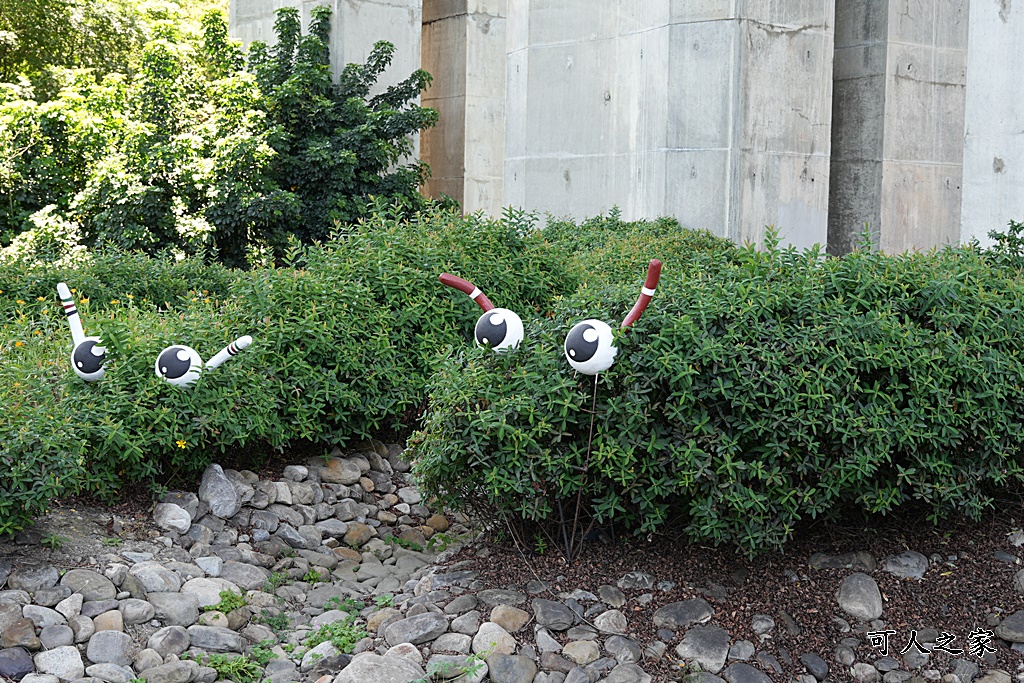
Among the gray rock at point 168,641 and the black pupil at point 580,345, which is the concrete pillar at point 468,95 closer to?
the black pupil at point 580,345

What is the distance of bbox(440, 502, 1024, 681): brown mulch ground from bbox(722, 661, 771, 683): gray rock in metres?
0.09

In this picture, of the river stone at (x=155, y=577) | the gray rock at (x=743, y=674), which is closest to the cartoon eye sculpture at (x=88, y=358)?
the river stone at (x=155, y=577)

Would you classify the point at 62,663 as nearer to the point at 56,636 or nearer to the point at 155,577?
the point at 56,636

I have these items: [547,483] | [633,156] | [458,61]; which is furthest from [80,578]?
[458,61]

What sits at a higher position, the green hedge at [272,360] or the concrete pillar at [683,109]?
the concrete pillar at [683,109]

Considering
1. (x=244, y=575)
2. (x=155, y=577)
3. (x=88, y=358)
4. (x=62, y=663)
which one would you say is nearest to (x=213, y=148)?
(x=88, y=358)

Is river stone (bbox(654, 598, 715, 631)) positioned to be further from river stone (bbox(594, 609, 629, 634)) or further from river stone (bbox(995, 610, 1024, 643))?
river stone (bbox(995, 610, 1024, 643))

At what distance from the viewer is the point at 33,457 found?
4.00m

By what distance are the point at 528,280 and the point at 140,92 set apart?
687cm

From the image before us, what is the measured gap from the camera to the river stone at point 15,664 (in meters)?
3.54

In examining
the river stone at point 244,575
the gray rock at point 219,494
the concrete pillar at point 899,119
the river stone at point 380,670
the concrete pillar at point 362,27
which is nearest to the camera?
the river stone at point 380,670

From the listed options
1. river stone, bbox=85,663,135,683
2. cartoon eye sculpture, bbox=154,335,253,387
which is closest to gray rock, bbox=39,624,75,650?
river stone, bbox=85,663,135,683

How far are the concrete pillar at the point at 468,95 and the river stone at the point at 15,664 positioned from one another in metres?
11.7

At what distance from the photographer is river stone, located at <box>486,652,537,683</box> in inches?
139
